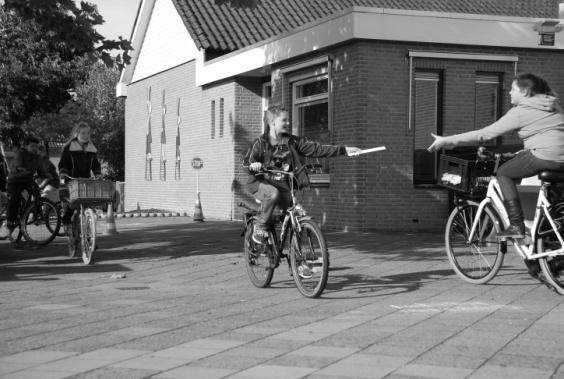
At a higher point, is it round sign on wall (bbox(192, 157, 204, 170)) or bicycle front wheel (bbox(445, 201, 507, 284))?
round sign on wall (bbox(192, 157, 204, 170))

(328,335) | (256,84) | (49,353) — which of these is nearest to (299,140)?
(328,335)

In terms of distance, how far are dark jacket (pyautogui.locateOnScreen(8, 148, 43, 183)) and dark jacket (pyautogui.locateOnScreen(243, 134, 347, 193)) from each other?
21.0 ft

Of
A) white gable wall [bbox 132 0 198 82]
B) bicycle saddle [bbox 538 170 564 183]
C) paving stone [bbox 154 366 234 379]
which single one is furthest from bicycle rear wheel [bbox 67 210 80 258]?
white gable wall [bbox 132 0 198 82]

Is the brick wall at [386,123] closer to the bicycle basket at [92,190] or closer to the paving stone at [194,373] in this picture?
the bicycle basket at [92,190]

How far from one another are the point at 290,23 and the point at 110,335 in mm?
19634

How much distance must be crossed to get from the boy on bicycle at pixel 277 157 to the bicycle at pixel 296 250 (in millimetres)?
86

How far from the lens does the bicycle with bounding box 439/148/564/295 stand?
718 centimetres

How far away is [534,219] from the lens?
24.4 ft

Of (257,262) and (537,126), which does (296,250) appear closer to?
(257,262)

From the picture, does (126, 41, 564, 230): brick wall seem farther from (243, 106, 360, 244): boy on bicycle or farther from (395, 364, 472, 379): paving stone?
(395, 364, 472, 379): paving stone

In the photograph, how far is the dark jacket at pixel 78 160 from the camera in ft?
36.8

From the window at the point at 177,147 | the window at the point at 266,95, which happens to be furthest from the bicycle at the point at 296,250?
the window at the point at 177,147

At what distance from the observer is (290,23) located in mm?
24578

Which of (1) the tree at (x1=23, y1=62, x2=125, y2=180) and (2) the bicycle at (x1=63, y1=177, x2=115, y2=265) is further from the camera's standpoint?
(1) the tree at (x1=23, y1=62, x2=125, y2=180)
